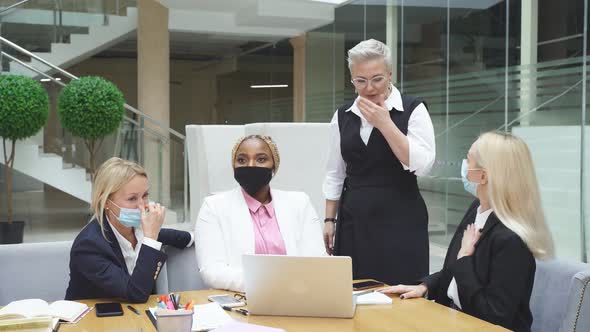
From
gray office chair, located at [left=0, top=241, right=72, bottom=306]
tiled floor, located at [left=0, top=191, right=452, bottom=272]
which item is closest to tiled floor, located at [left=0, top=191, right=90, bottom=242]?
tiled floor, located at [left=0, top=191, right=452, bottom=272]

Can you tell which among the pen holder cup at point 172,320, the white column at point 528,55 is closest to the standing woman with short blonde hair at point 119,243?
the pen holder cup at point 172,320

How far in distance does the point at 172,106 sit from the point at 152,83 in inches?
14.3

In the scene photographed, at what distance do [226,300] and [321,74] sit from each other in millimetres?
6928

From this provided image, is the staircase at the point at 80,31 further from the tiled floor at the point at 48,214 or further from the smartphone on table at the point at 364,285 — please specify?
the smartphone on table at the point at 364,285

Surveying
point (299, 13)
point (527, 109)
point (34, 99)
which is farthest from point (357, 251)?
point (299, 13)

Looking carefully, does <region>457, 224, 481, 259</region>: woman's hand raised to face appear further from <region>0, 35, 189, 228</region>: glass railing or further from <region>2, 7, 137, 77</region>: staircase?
<region>2, 7, 137, 77</region>: staircase

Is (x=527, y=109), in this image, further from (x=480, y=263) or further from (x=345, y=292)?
(x=345, y=292)

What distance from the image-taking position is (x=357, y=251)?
107 inches

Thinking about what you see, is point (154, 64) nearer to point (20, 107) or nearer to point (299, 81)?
point (299, 81)

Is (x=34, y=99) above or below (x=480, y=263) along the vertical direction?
above

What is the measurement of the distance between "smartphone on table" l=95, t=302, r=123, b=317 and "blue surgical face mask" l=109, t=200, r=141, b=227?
1.05 ft

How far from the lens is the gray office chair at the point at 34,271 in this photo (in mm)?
2391

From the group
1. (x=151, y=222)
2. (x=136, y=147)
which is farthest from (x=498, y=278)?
(x=136, y=147)

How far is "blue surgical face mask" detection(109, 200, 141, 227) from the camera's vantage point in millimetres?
2297
